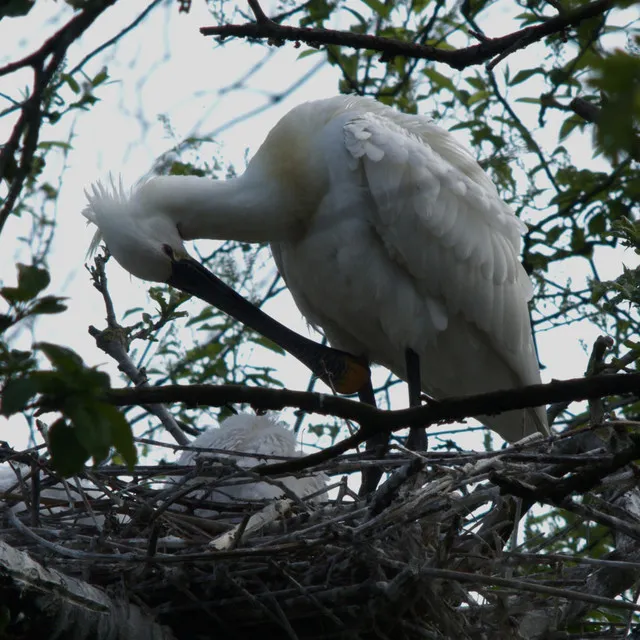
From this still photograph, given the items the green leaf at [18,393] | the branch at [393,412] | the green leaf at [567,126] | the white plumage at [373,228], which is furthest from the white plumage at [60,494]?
the green leaf at [567,126]

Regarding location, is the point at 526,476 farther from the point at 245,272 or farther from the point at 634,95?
the point at 245,272

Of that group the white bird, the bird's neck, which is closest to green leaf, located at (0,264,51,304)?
the white bird

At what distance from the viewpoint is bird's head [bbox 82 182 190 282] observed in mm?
5246

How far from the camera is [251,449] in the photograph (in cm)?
478

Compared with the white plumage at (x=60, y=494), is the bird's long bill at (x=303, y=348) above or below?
above

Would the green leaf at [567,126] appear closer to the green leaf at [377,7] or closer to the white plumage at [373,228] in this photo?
the white plumage at [373,228]

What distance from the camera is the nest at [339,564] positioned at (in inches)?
130

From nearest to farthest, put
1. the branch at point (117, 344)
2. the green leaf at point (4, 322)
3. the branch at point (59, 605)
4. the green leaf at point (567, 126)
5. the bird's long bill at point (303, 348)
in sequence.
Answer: the green leaf at point (4, 322) → the branch at point (59, 605) → the branch at point (117, 344) → the bird's long bill at point (303, 348) → the green leaf at point (567, 126)

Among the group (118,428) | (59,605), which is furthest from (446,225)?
(118,428)

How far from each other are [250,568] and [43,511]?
1.28m

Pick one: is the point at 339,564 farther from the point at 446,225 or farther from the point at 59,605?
the point at 446,225

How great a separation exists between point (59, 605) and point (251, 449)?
1.77m

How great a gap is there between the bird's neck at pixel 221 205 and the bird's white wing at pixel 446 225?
0.49 metres

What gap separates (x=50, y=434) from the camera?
6.05ft
